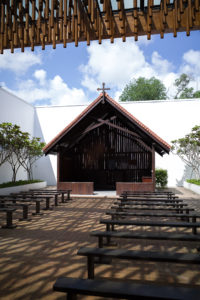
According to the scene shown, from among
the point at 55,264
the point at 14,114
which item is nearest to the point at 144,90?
the point at 14,114

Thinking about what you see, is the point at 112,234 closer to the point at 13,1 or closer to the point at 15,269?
the point at 15,269

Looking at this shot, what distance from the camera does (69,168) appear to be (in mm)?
16438

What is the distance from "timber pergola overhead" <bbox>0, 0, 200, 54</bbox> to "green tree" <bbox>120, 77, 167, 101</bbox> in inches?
1605

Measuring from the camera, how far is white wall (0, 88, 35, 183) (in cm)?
1698

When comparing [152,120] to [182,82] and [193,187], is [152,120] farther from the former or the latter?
[182,82]

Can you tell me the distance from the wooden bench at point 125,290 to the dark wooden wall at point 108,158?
14.3 metres

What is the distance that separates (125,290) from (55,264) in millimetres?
2218

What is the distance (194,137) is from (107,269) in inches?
528

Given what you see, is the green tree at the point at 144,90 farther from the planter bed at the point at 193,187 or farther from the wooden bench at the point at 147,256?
the wooden bench at the point at 147,256

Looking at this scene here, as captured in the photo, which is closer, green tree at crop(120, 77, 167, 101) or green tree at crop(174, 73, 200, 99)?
green tree at crop(120, 77, 167, 101)

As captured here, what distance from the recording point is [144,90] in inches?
1738

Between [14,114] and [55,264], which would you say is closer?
[55,264]

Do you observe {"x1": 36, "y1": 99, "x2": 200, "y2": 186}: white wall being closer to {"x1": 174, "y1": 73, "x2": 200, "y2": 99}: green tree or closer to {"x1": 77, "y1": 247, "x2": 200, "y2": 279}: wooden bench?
{"x1": 77, "y1": 247, "x2": 200, "y2": 279}: wooden bench

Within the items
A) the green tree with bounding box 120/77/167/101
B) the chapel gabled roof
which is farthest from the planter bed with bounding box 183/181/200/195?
the green tree with bounding box 120/77/167/101
